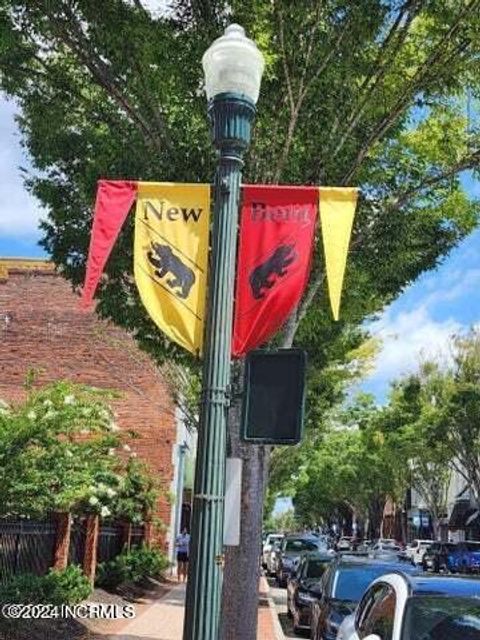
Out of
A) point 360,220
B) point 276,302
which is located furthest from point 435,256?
point 276,302

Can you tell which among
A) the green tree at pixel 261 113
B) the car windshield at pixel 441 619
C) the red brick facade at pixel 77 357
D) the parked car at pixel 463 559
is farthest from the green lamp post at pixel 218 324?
the parked car at pixel 463 559

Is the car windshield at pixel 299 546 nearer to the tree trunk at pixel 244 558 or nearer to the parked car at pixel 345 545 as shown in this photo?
the parked car at pixel 345 545

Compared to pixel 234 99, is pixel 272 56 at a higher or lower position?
higher

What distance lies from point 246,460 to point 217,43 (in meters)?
5.58

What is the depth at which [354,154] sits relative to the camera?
1141 cm

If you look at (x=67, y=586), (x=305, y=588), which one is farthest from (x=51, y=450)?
(x=305, y=588)

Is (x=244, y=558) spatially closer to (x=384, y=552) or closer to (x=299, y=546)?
(x=384, y=552)

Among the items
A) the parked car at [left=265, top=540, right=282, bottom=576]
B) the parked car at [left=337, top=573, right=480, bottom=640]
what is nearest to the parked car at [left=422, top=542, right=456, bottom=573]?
the parked car at [left=265, top=540, right=282, bottom=576]

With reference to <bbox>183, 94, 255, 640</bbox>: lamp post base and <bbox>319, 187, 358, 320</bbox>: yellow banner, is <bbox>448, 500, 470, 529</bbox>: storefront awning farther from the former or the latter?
<bbox>183, 94, 255, 640</bbox>: lamp post base

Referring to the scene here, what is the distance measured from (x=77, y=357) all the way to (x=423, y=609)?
2700cm

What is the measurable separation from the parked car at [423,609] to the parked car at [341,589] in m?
4.18

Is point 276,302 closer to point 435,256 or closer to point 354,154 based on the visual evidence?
point 354,154

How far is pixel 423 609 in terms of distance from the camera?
712 cm

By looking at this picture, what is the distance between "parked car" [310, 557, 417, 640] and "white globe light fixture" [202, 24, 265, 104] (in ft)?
25.8
